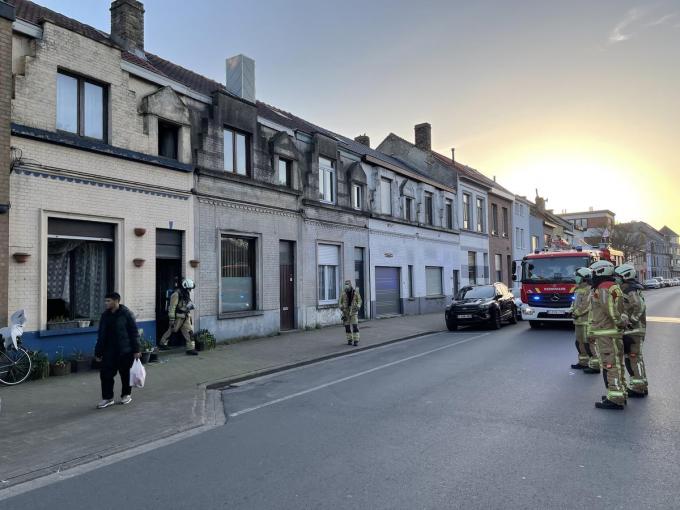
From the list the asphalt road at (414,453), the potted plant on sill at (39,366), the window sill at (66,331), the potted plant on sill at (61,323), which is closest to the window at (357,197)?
the window sill at (66,331)

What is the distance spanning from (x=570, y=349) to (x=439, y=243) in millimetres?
16508

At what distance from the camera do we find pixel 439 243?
28.1 metres

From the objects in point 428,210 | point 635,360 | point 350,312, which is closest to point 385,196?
point 428,210

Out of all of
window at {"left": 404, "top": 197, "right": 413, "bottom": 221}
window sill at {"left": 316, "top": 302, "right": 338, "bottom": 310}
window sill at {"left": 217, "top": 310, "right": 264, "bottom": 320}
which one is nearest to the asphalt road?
window sill at {"left": 217, "top": 310, "right": 264, "bottom": 320}

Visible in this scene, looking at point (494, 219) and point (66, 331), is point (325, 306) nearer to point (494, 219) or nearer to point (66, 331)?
point (66, 331)

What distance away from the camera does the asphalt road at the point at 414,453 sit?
4.01m

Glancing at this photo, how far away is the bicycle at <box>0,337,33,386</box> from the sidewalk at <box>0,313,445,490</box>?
20 cm

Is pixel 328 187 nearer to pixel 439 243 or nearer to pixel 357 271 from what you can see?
pixel 357 271

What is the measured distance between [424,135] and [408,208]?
9326mm

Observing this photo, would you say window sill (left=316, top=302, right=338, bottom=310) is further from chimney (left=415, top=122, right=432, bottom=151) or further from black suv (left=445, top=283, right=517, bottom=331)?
A: chimney (left=415, top=122, right=432, bottom=151)

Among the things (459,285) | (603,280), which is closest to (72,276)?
(603,280)

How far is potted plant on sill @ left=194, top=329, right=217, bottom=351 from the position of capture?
1277 cm

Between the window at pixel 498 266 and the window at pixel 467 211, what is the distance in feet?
15.9

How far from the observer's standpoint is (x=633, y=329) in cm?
690
